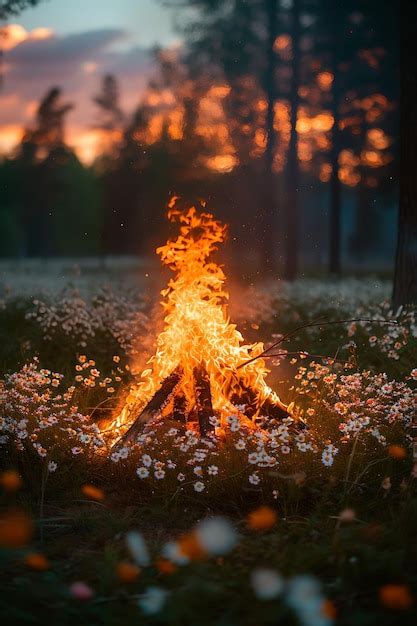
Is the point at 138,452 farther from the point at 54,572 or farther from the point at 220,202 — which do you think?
the point at 220,202

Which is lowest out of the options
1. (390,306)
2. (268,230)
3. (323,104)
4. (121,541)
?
(121,541)

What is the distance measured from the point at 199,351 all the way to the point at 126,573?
291 centimetres

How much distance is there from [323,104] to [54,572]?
2236 centimetres

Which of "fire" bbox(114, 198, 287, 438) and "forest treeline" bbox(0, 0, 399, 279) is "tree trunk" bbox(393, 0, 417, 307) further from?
"forest treeline" bbox(0, 0, 399, 279)

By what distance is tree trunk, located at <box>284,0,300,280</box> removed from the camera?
18.3 m

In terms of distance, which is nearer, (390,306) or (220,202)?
(390,306)

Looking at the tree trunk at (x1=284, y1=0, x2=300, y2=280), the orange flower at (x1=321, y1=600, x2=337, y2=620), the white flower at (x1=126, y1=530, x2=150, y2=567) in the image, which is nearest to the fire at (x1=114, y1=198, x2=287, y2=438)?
the white flower at (x1=126, y1=530, x2=150, y2=567)

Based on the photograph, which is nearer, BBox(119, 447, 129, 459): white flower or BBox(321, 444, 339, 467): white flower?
BBox(321, 444, 339, 467): white flower

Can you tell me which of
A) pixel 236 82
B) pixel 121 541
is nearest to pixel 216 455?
pixel 121 541

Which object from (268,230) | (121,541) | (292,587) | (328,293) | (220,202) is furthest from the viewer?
(220,202)

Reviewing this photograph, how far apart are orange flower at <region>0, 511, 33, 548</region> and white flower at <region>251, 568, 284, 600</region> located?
1591mm

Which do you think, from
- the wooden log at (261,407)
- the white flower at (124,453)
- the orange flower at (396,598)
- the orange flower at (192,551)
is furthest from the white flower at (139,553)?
the wooden log at (261,407)

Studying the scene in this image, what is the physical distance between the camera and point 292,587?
306cm

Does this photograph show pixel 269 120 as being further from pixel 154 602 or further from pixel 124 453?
pixel 154 602
